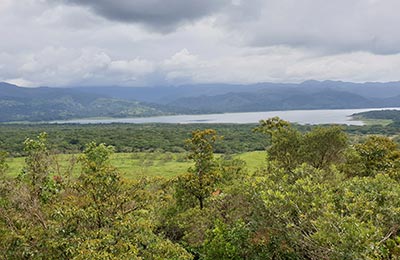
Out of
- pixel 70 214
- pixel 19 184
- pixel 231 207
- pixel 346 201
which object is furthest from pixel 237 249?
pixel 19 184

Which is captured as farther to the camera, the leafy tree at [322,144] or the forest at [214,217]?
the leafy tree at [322,144]

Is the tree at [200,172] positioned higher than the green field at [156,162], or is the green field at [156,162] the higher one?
the tree at [200,172]

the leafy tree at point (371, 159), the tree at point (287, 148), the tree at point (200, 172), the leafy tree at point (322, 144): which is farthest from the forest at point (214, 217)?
the tree at point (287, 148)

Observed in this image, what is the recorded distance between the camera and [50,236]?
12555 mm

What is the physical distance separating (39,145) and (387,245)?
51.3ft

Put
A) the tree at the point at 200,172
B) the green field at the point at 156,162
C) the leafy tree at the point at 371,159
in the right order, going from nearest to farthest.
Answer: the leafy tree at the point at 371,159
the tree at the point at 200,172
the green field at the point at 156,162

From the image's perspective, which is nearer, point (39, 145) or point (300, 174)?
point (300, 174)

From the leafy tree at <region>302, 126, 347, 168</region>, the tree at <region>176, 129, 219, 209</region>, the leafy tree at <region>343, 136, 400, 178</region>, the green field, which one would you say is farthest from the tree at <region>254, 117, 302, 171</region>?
the green field

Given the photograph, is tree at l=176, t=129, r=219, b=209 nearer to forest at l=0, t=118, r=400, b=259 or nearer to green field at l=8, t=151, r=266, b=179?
forest at l=0, t=118, r=400, b=259

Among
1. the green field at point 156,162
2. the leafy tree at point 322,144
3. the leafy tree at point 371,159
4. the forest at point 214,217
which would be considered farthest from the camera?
the green field at point 156,162

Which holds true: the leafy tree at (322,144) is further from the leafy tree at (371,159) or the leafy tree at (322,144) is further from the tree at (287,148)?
the leafy tree at (371,159)

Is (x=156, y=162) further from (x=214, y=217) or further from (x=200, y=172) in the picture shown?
(x=214, y=217)

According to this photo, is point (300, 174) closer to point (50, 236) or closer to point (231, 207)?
point (231, 207)

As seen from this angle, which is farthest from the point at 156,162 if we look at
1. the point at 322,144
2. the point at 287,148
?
the point at 322,144
